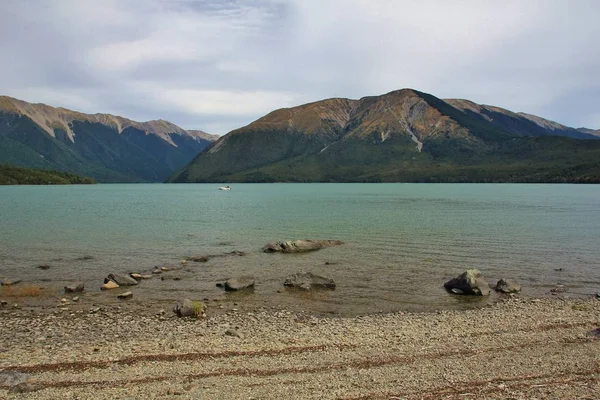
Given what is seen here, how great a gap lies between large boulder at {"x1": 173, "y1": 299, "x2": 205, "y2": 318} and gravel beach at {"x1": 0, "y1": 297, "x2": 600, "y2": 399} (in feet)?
1.80

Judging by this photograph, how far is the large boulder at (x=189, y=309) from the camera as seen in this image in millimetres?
25844

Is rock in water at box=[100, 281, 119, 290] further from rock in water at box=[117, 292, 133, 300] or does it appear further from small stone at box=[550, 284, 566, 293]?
small stone at box=[550, 284, 566, 293]

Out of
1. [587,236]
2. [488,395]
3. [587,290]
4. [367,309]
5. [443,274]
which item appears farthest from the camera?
[587,236]

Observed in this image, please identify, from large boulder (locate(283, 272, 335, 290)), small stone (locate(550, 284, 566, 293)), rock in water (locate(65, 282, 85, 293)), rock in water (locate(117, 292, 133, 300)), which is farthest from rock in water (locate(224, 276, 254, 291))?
small stone (locate(550, 284, 566, 293))

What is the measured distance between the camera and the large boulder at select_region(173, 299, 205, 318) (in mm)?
25844

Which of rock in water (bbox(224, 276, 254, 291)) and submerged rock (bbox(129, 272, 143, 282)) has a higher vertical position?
rock in water (bbox(224, 276, 254, 291))

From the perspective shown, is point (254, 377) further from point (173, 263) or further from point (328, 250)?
point (328, 250)

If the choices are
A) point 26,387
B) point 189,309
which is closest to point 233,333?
point 189,309

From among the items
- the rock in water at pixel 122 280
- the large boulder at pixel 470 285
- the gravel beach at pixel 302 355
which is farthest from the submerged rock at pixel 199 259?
the large boulder at pixel 470 285

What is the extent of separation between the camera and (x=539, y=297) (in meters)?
30.7

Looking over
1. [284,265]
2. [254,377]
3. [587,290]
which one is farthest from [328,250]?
[254,377]

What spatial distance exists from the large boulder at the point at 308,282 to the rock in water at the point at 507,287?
12582mm

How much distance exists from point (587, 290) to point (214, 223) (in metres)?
60.5

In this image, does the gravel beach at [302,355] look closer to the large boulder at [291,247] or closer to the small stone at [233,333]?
the small stone at [233,333]
